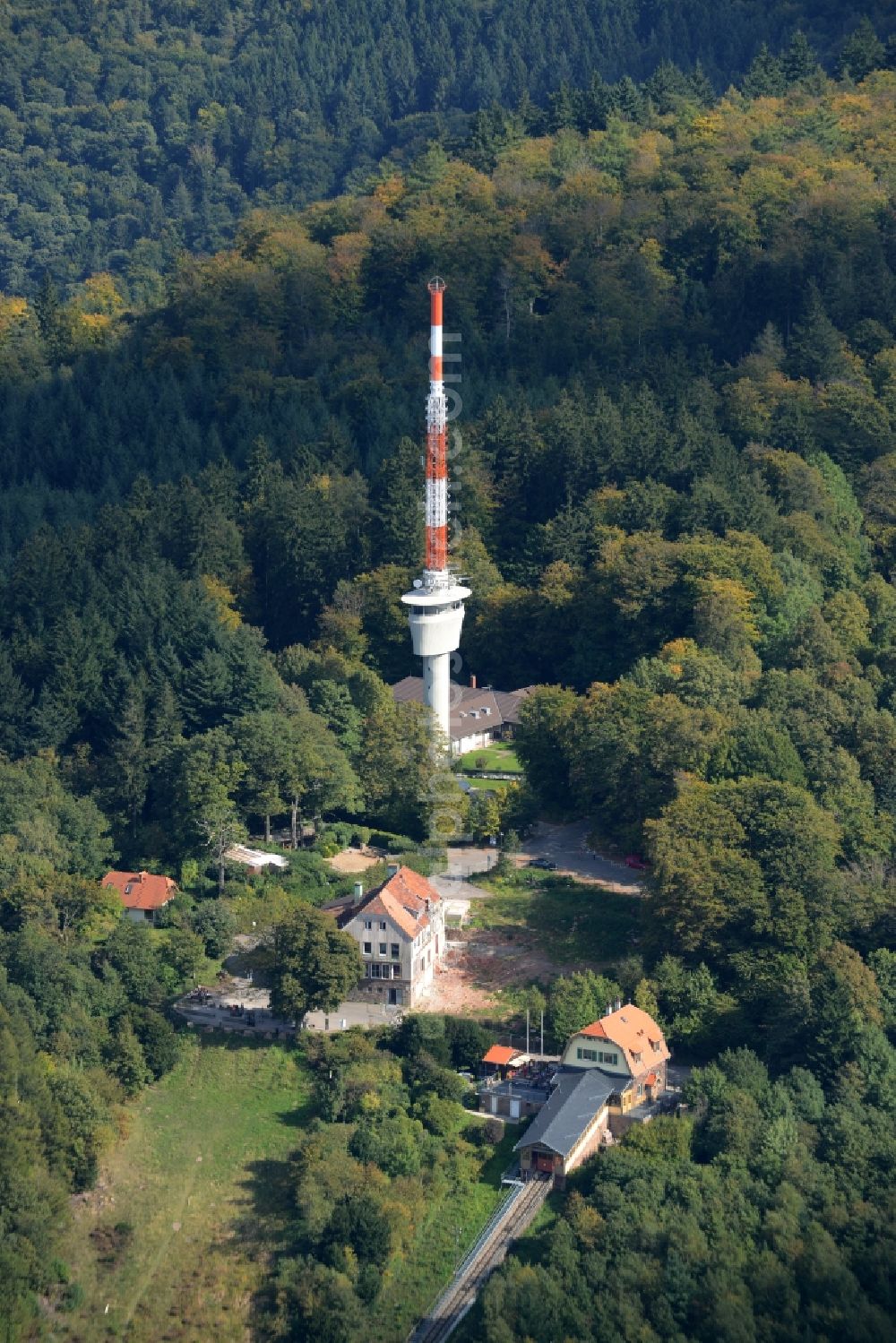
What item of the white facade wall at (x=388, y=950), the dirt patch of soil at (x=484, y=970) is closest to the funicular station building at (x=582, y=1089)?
the dirt patch of soil at (x=484, y=970)

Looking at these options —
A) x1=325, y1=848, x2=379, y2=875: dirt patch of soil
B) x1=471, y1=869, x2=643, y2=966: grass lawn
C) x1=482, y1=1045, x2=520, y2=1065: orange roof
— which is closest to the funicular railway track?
x1=482, y1=1045, x2=520, y2=1065: orange roof

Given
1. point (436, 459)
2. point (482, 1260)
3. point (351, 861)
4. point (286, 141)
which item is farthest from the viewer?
point (286, 141)

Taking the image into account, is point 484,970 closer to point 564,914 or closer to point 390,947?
point 390,947

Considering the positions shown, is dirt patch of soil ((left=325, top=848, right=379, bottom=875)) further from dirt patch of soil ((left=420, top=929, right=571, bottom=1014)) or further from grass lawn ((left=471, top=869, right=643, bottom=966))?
dirt patch of soil ((left=420, top=929, right=571, bottom=1014))

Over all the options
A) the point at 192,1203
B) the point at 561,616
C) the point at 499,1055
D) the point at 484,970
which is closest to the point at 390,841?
the point at 484,970

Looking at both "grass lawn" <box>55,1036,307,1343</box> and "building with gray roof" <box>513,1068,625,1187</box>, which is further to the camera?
"building with gray roof" <box>513,1068,625,1187</box>

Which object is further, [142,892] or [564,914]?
[564,914]
